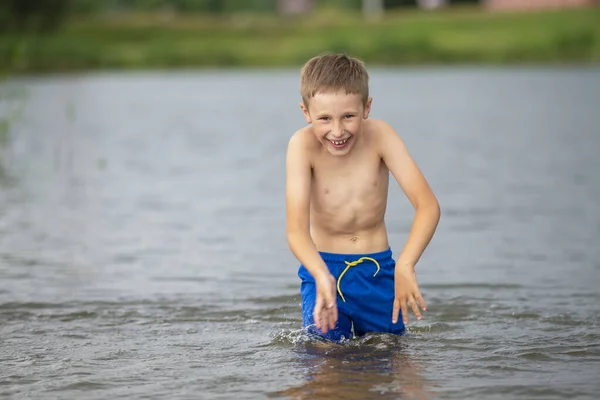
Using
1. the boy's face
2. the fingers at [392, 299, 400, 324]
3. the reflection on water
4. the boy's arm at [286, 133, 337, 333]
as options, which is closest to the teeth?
the boy's face

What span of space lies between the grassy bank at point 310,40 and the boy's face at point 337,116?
4215cm

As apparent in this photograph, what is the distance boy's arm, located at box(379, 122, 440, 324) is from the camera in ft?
16.7

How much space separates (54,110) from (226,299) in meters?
22.7

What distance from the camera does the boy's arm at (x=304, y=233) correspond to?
5.00 meters

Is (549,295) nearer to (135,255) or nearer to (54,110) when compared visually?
(135,255)

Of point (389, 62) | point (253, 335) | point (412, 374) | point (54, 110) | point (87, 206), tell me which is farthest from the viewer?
point (389, 62)

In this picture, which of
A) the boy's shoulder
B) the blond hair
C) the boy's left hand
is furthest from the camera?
the boy's shoulder

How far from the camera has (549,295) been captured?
7.10 m

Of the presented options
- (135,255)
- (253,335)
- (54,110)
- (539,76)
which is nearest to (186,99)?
(54,110)

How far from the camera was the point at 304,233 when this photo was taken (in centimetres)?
521

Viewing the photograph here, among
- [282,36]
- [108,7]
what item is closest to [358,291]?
[282,36]

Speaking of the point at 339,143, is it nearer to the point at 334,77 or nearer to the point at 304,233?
the point at 334,77

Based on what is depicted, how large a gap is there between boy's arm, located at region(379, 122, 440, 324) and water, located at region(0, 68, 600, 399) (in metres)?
0.34

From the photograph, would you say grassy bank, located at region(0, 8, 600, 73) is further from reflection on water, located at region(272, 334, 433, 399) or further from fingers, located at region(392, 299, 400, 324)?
fingers, located at region(392, 299, 400, 324)
